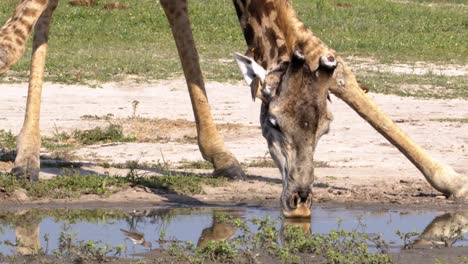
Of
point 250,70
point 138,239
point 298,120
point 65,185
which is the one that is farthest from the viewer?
point 65,185

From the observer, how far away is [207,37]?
21.1 m

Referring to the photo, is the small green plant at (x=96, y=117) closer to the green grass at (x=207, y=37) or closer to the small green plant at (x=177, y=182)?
the green grass at (x=207, y=37)

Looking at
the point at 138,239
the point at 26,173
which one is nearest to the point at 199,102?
the point at 26,173

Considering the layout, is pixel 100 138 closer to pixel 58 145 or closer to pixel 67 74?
pixel 58 145

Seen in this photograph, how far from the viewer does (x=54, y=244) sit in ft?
23.8

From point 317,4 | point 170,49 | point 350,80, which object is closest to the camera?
point 350,80

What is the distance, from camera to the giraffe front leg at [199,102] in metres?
9.76

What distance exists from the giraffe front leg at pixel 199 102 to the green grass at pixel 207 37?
17.1ft

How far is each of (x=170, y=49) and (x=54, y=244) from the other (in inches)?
484

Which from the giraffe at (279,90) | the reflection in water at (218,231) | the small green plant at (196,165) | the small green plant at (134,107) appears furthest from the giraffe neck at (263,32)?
the small green plant at (134,107)

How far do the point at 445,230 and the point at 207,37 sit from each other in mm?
13342

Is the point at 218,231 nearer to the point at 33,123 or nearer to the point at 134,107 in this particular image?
the point at 33,123

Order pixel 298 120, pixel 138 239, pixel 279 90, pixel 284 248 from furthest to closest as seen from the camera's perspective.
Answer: pixel 279 90 → pixel 298 120 → pixel 138 239 → pixel 284 248

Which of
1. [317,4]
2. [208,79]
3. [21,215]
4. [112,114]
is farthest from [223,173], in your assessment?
[317,4]
